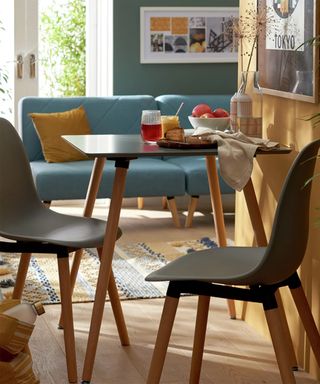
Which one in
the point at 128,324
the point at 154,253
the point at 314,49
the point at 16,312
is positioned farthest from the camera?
the point at 154,253

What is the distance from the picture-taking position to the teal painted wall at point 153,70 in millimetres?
7672

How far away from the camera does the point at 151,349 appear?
401cm

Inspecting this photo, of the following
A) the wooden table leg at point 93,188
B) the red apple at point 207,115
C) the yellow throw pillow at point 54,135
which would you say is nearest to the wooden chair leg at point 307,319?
the red apple at point 207,115

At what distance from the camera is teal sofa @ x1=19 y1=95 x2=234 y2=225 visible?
6461 mm

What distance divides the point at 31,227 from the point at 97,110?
336 centimetres

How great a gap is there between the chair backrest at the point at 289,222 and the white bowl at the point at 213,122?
972 millimetres

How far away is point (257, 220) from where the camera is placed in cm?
385

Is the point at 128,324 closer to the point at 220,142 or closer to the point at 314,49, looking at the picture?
the point at 220,142

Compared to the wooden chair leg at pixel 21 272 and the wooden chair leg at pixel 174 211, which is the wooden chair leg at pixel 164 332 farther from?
the wooden chair leg at pixel 174 211

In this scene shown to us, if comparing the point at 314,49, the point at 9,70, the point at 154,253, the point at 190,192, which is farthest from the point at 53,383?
the point at 9,70

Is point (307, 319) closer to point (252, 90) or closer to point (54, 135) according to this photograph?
point (252, 90)

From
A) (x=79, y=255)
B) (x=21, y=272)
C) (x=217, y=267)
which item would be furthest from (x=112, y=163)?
(x=217, y=267)

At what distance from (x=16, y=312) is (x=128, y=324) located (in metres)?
1.55

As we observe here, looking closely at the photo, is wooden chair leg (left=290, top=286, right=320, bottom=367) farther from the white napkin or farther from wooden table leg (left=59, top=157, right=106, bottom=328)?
wooden table leg (left=59, top=157, right=106, bottom=328)
